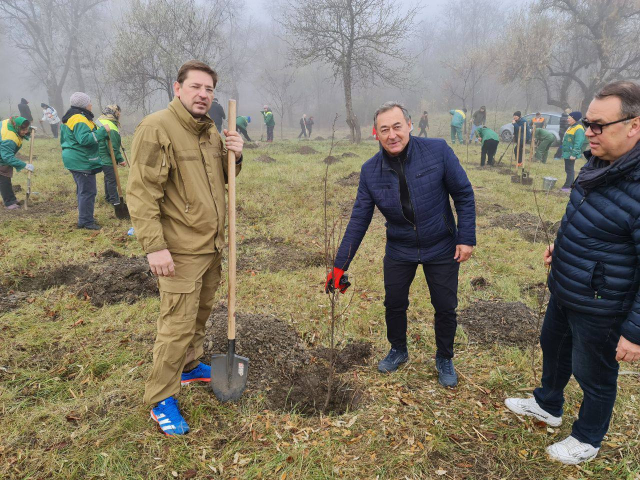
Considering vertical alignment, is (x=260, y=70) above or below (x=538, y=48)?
above

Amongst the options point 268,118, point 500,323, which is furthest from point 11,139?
point 268,118

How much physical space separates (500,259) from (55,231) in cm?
704

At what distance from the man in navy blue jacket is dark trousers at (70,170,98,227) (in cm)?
535

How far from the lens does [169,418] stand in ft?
8.14

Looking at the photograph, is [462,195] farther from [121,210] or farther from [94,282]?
[121,210]

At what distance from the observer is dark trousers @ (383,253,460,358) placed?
2744mm

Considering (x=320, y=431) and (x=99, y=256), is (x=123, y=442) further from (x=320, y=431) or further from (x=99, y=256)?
(x=99, y=256)

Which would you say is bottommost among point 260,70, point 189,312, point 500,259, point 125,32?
point 500,259

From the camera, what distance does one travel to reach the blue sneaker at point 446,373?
2.98 m

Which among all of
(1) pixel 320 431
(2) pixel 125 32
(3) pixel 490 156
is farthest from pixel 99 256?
(2) pixel 125 32

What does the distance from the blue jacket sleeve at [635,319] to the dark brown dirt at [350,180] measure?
8032 millimetres

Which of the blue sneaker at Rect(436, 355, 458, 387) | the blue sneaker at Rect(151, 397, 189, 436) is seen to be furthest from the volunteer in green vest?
the blue sneaker at Rect(151, 397, 189, 436)

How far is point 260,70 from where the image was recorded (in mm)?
50969

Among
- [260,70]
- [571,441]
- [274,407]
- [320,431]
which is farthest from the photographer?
[260,70]
